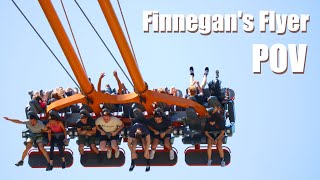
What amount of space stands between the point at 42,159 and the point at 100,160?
1.67 m

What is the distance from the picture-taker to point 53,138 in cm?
4528

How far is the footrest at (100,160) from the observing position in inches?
1783

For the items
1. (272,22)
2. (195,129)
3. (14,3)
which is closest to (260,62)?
(272,22)

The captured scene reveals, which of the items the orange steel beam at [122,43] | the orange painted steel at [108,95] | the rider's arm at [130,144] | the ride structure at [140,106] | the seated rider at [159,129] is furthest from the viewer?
the rider's arm at [130,144]

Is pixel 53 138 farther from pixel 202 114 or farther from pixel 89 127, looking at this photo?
pixel 202 114

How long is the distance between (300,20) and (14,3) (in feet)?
30.6

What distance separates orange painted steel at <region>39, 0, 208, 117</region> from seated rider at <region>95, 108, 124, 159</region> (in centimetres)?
34

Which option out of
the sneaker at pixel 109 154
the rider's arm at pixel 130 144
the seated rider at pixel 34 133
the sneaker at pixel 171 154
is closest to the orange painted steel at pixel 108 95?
the seated rider at pixel 34 133

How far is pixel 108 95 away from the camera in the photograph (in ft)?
146

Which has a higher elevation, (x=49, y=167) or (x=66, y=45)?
(x=66, y=45)

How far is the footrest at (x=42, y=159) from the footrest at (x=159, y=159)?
6.56 ft

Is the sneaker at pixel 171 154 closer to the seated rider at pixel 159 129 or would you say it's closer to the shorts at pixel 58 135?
the seated rider at pixel 159 129

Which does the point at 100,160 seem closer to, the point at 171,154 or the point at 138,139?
the point at 138,139

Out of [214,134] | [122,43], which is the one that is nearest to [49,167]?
[214,134]
